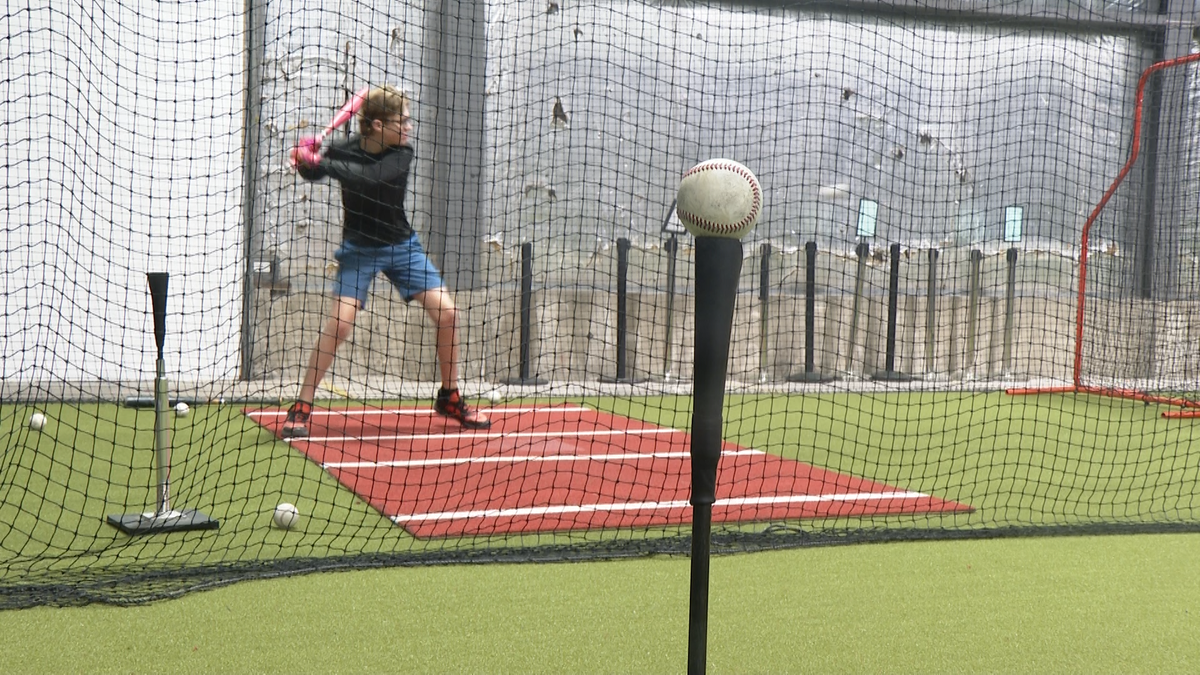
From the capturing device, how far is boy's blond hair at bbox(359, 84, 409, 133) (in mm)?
5168

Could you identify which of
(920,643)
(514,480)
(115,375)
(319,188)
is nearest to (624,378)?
(319,188)

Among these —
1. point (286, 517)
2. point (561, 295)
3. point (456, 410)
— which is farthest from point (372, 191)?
point (561, 295)

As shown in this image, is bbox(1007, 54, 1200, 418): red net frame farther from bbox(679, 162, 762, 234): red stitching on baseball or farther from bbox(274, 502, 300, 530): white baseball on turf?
bbox(679, 162, 762, 234): red stitching on baseball

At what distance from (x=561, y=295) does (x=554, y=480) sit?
431cm

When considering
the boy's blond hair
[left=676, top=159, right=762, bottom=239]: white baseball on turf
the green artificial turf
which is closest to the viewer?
[left=676, top=159, right=762, bottom=239]: white baseball on turf

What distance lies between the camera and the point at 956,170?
9406 mm

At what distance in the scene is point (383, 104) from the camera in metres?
→ 5.20

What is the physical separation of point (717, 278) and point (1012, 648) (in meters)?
1.39

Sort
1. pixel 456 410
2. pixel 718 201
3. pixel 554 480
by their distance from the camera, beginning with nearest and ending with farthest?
1. pixel 718 201
2. pixel 554 480
3. pixel 456 410

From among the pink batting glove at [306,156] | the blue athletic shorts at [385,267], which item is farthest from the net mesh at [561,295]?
the blue athletic shorts at [385,267]

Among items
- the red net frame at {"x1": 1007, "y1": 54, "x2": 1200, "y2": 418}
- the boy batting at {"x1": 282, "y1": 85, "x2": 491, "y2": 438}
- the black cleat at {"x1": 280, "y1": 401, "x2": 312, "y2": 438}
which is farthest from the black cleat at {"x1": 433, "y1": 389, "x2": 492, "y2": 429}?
the red net frame at {"x1": 1007, "y1": 54, "x2": 1200, "y2": 418}

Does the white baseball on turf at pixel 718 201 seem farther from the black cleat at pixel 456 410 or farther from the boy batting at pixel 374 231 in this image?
the black cleat at pixel 456 410

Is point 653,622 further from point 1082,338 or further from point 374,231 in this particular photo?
point 1082,338

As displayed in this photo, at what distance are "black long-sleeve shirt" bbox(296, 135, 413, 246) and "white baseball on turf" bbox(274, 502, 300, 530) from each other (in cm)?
209
